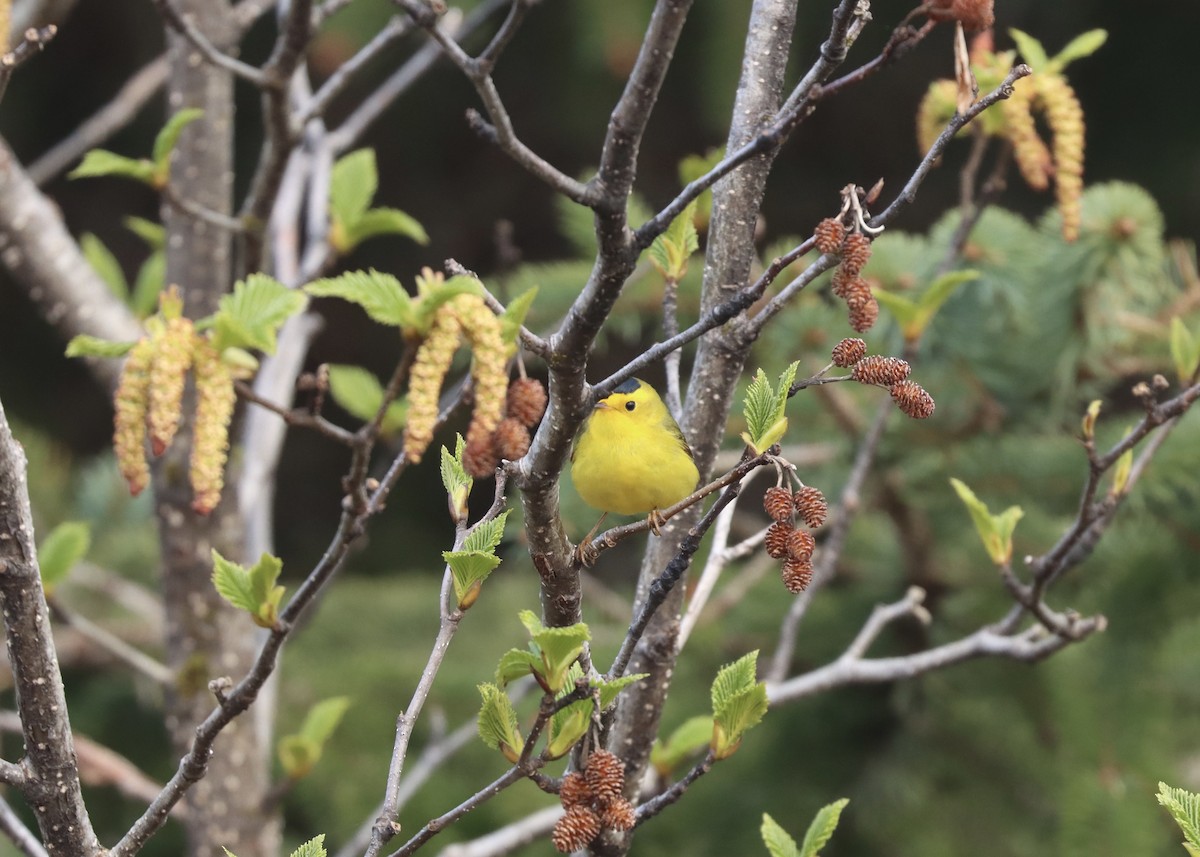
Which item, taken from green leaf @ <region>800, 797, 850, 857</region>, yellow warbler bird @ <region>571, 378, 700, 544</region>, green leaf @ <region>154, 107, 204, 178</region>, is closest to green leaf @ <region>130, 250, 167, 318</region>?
green leaf @ <region>154, 107, 204, 178</region>

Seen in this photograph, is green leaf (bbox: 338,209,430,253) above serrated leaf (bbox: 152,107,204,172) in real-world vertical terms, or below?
below

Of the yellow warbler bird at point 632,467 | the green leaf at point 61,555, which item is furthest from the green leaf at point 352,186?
the green leaf at point 61,555

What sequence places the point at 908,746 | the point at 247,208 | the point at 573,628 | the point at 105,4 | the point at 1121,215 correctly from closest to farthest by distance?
the point at 573,628
the point at 247,208
the point at 1121,215
the point at 908,746
the point at 105,4

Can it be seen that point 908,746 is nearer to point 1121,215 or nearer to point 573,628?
A: point 1121,215

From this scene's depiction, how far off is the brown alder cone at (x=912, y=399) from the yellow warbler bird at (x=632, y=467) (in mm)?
565

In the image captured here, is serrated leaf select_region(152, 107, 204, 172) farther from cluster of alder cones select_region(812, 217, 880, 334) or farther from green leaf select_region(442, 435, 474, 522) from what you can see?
cluster of alder cones select_region(812, 217, 880, 334)

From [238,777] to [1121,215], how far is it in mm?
1582

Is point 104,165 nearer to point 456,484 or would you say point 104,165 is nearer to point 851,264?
point 456,484

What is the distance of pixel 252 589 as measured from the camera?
1095 millimetres

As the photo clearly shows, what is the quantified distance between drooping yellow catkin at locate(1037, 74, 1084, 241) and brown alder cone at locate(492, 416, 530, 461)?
77 cm

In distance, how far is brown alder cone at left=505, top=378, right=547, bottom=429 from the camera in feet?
3.09

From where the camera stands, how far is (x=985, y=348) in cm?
209

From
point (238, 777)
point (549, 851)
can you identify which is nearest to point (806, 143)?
point (549, 851)

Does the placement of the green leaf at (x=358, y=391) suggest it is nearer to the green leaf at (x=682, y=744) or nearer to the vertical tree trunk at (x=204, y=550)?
Answer: the vertical tree trunk at (x=204, y=550)
